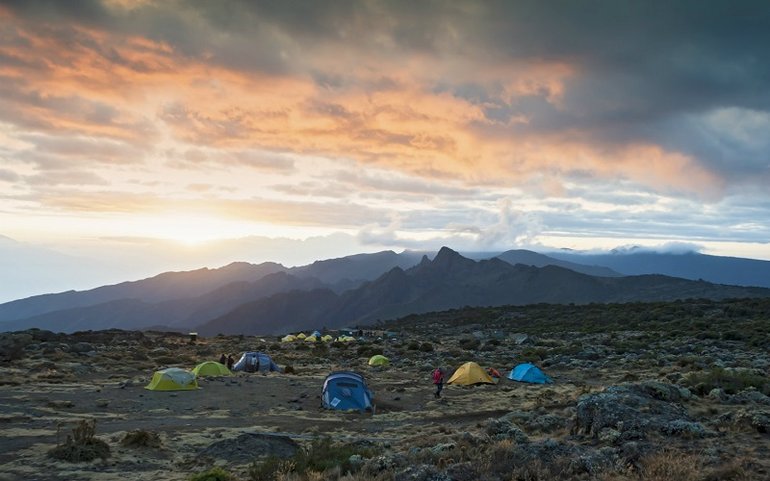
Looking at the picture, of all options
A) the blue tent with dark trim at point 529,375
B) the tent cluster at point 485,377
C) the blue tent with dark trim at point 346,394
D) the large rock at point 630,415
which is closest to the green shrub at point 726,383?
the large rock at point 630,415

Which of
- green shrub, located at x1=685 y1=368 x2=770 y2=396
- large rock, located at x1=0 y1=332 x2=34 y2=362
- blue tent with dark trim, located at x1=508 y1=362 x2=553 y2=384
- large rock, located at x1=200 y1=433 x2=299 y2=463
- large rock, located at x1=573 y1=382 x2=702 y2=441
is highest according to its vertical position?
large rock, located at x1=0 y1=332 x2=34 y2=362

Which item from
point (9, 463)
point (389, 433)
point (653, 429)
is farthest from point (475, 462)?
point (9, 463)

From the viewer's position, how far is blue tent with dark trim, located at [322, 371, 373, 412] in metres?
22.8

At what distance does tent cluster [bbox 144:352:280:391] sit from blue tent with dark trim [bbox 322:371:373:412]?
8.33 metres

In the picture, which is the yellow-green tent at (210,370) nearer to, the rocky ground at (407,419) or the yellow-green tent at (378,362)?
the rocky ground at (407,419)

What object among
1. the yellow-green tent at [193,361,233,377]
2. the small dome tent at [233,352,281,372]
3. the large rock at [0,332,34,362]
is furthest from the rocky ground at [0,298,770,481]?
the small dome tent at [233,352,281,372]

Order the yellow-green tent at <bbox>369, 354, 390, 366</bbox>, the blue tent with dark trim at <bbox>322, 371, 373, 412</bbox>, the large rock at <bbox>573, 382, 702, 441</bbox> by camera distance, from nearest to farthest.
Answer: the large rock at <bbox>573, 382, 702, 441</bbox> → the blue tent with dark trim at <bbox>322, 371, 373, 412</bbox> → the yellow-green tent at <bbox>369, 354, 390, 366</bbox>

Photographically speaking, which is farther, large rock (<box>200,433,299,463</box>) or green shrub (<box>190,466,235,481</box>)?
large rock (<box>200,433,299,463</box>)

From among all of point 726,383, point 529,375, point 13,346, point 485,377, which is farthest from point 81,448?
point 13,346

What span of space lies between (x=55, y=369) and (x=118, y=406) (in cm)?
1180

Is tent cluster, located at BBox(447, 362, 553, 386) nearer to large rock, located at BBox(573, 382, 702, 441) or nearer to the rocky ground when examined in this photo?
the rocky ground

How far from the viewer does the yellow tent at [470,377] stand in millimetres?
29359

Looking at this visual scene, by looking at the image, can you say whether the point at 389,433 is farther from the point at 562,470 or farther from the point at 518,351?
the point at 518,351

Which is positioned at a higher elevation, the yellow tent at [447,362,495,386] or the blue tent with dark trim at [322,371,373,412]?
the blue tent with dark trim at [322,371,373,412]
